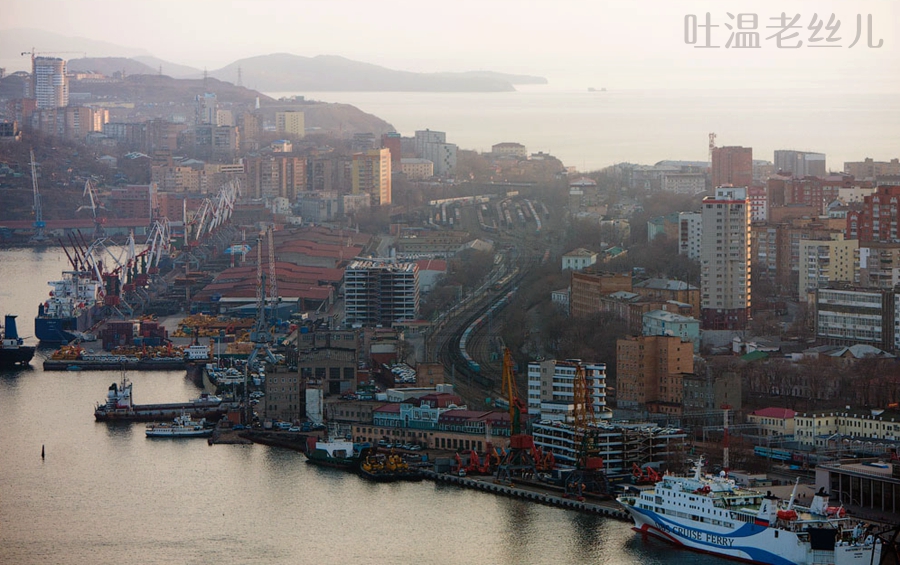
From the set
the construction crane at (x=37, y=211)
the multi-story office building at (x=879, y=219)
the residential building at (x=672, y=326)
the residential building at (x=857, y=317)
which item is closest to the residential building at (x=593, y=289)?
the residential building at (x=672, y=326)

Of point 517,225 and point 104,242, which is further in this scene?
point 104,242

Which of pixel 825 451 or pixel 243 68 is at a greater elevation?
pixel 243 68

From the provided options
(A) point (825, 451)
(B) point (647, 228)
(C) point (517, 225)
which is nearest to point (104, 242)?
(C) point (517, 225)

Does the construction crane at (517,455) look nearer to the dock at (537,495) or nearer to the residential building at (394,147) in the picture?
the dock at (537,495)

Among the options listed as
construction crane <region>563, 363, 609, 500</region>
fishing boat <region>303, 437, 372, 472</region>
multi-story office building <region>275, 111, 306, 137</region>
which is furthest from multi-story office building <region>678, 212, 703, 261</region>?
multi-story office building <region>275, 111, 306, 137</region>

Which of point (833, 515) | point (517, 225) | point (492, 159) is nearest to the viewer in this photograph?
point (833, 515)

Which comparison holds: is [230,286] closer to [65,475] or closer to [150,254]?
[150,254]
